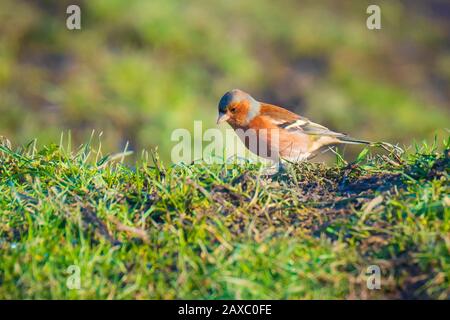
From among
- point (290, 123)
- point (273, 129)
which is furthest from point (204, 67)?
point (273, 129)

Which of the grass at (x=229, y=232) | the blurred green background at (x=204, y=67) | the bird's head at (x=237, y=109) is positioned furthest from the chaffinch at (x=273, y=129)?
the blurred green background at (x=204, y=67)

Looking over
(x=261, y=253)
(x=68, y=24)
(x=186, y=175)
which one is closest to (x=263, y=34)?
(x=68, y=24)

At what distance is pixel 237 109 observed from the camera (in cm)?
686

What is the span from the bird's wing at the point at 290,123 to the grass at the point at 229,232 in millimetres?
1793

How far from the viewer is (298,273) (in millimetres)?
3984

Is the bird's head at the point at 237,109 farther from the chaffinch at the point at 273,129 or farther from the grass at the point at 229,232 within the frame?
the grass at the point at 229,232

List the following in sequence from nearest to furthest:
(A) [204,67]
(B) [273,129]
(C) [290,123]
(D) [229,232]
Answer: (D) [229,232]
(B) [273,129]
(C) [290,123]
(A) [204,67]

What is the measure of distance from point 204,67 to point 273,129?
213 inches

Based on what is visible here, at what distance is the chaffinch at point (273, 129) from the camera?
6707 millimetres

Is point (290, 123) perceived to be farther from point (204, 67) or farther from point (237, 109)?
point (204, 67)

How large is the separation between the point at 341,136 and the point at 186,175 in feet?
7.86

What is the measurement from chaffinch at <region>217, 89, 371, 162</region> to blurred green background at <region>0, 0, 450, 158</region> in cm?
284

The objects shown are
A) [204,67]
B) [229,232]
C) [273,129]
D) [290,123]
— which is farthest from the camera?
[204,67]
